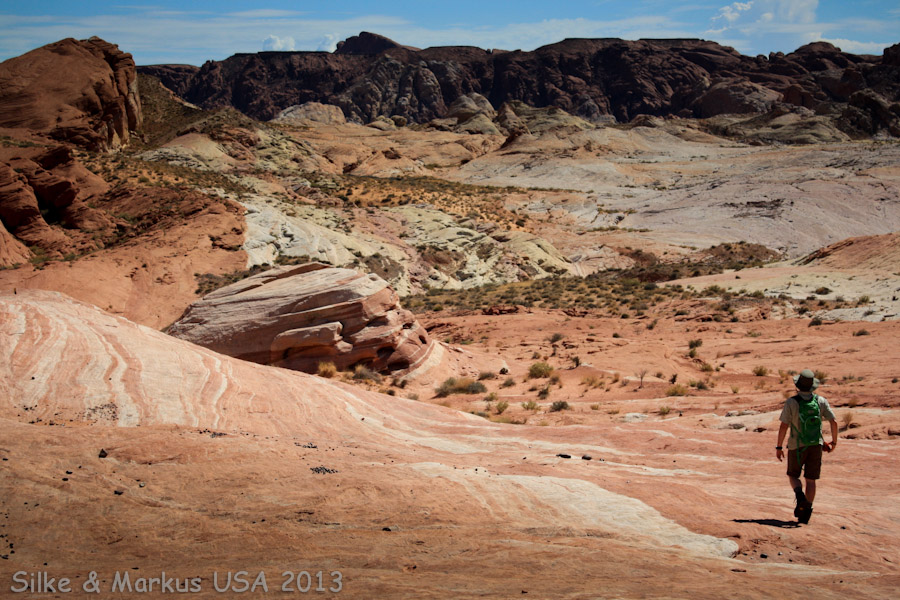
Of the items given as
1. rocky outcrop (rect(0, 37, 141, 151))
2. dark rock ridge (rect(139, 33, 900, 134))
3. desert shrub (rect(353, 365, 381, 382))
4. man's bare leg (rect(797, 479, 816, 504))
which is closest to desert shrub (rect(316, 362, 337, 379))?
desert shrub (rect(353, 365, 381, 382))

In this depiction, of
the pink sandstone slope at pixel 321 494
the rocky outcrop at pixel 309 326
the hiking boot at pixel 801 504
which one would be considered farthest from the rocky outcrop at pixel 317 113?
the hiking boot at pixel 801 504

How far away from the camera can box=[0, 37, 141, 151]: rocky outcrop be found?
4075cm

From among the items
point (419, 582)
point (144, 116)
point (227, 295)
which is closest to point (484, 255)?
point (227, 295)

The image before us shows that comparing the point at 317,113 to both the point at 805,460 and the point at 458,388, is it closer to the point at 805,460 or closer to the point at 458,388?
the point at 458,388

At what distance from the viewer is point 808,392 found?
6488 millimetres

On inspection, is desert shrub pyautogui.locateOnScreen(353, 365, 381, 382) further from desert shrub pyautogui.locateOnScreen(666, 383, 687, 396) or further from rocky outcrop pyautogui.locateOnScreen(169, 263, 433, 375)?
desert shrub pyautogui.locateOnScreen(666, 383, 687, 396)

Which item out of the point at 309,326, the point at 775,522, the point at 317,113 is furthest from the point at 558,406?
the point at 317,113

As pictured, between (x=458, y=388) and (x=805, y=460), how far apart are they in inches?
372

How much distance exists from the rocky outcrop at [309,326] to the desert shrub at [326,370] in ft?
1.05

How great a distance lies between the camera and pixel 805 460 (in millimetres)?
6355

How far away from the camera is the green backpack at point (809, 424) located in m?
6.36

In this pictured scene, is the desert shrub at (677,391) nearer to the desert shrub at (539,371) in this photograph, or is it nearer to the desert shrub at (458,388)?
the desert shrub at (539,371)

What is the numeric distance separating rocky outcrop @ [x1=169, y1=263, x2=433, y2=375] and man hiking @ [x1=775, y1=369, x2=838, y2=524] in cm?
1029

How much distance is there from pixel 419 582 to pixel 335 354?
1132cm
